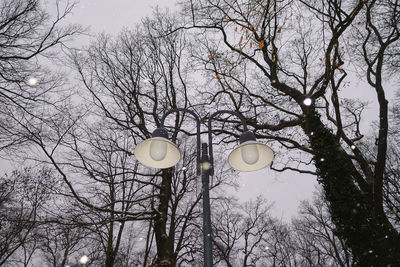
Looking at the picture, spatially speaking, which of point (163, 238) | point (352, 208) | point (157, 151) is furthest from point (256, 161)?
point (163, 238)

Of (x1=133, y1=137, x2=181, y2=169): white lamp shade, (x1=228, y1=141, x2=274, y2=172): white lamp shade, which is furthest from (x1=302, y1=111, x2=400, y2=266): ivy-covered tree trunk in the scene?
(x1=133, y1=137, x2=181, y2=169): white lamp shade

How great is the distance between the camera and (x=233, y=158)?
3.10 m

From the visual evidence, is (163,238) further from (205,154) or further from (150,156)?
(205,154)

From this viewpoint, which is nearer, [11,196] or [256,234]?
[11,196]

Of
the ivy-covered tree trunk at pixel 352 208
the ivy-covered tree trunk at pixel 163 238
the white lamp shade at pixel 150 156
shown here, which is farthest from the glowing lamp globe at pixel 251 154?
the ivy-covered tree trunk at pixel 163 238

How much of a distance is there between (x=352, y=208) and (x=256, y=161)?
180 inches

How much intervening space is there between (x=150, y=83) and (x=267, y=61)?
5.37 metres

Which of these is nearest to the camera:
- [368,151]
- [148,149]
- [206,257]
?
[206,257]

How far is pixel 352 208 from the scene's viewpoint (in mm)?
5906

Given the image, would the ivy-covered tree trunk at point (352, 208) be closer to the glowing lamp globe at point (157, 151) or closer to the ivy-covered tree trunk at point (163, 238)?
the ivy-covered tree trunk at point (163, 238)

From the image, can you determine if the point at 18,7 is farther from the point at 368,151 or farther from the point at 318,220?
the point at 318,220

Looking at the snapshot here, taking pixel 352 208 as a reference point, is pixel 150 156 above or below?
below

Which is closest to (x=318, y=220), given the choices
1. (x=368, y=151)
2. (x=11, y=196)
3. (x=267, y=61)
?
(x=368, y=151)

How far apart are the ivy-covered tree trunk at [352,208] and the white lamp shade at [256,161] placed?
443cm
